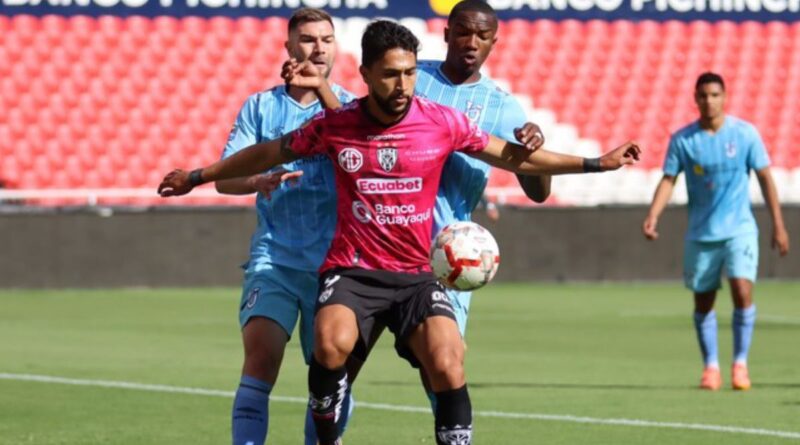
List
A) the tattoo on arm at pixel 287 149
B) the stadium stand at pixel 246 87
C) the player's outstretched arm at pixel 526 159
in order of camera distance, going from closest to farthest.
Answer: the tattoo on arm at pixel 287 149 < the player's outstretched arm at pixel 526 159 < the stadium stand at pixel 246 87

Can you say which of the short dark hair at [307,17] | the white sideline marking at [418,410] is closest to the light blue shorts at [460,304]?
the short dark hair at [307,17]

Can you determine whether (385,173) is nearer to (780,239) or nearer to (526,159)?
(526,159)

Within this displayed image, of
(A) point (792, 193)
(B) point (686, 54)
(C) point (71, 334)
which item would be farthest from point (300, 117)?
(B) point (686, 54)

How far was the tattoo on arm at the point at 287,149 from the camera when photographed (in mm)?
6680

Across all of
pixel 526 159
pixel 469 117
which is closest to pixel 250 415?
pixel 526 159

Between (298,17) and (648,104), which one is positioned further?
(648,104)

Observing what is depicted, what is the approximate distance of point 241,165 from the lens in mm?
6789

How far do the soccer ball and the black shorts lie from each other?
0.09m

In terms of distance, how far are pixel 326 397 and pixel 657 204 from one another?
232 inches

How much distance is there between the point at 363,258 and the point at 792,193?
19.8 meters

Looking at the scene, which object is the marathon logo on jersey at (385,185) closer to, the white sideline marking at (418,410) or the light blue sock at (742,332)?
the white sideline marking at (418,410)

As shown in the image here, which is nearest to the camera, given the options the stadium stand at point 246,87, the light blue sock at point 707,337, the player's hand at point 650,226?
the light blue sock at point 707,337

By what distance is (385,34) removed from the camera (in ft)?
21.4

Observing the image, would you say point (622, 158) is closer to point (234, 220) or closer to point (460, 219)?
point (460, 219)
